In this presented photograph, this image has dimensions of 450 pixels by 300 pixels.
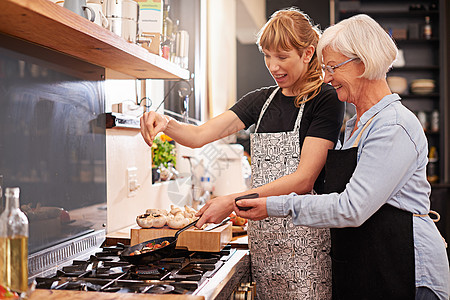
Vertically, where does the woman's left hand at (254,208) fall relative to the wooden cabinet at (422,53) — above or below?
below

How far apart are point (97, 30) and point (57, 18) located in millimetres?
199

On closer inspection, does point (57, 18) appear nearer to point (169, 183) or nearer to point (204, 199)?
point (169, 183)

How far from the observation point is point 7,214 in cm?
104

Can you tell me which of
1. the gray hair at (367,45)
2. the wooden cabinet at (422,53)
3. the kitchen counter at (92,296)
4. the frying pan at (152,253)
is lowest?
the kitchen counter at (92,296)

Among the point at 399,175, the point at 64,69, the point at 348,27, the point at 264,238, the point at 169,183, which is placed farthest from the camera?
the point at 169,183

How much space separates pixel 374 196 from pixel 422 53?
5259 mm

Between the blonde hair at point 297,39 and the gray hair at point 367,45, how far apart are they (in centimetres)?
31

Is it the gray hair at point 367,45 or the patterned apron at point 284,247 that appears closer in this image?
the gray hair at point 367,45

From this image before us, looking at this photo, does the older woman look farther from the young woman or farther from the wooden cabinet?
the wooden cabinet

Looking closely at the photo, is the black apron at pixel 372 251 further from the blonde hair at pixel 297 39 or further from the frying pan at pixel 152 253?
the frying pan at pixel 152 253

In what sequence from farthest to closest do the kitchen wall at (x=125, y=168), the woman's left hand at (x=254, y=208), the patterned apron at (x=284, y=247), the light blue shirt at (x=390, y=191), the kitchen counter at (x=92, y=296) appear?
1. the kitchen wall at (x=125, y=168)
2. the patterned apron at (x=284, y=247)
3. the woman's left hand at (x=254, y=208)
4. the light blue shirt at (x=390, y=191)
5. the kitchen counter at (x=92, y=296)

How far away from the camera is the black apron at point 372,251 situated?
52.5 inches

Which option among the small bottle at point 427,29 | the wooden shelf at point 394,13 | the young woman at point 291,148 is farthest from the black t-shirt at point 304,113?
the small bottle at point 427,29

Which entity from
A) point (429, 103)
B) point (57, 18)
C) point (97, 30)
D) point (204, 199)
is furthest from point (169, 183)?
point (429, 103)
